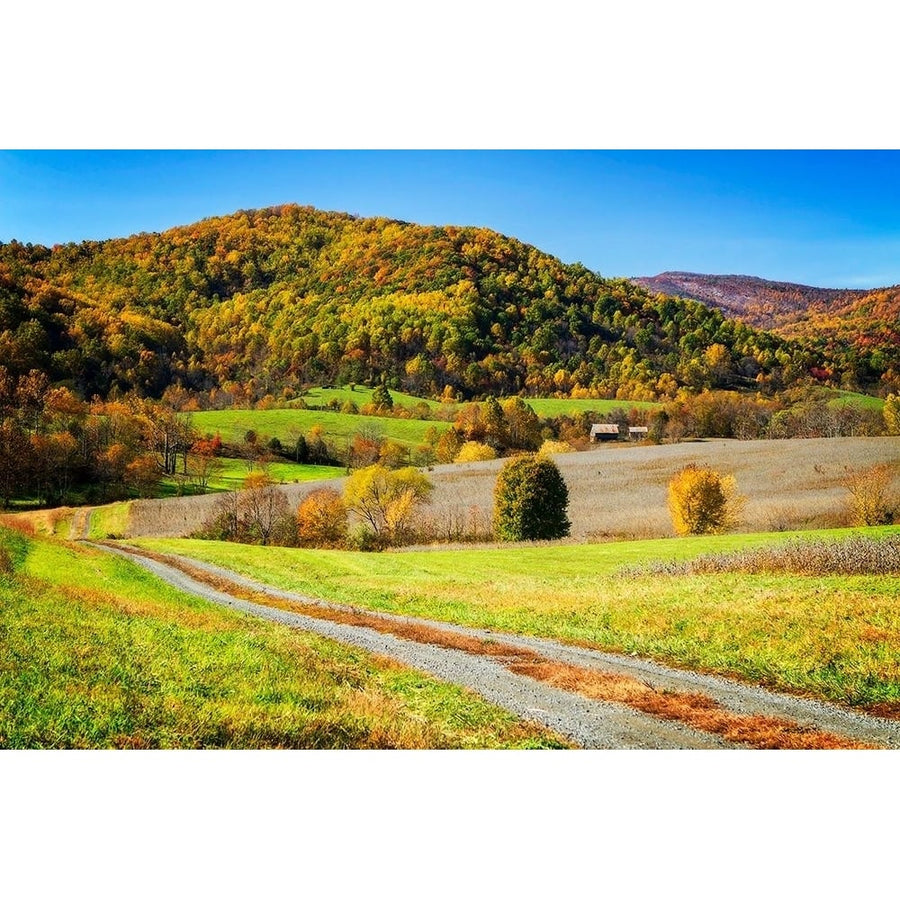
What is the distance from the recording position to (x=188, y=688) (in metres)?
5.55

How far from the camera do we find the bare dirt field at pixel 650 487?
30.3ft

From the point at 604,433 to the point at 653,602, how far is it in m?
5.31

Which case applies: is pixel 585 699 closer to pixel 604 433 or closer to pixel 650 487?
pixel 650 487

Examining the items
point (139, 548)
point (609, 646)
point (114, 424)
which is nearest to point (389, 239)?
point (114, 424)

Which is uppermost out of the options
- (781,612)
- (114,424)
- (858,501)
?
(114,424)

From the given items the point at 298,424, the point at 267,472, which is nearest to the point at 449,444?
the point at 298,424

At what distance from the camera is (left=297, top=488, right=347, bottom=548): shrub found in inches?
496

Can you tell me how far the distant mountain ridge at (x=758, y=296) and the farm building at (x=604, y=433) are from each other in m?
3.34

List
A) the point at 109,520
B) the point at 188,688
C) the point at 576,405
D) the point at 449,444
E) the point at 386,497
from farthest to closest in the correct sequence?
the point at 386,497 < the point at 576,405 < the point at 449,444 < the point at 109,520 < the point at 188,688

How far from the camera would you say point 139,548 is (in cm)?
792

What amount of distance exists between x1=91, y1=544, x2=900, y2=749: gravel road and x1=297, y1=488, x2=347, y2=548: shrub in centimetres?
520

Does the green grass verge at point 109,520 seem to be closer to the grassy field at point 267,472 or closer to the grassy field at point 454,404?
the grassy field at point 267,472

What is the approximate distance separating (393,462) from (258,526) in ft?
10.2
